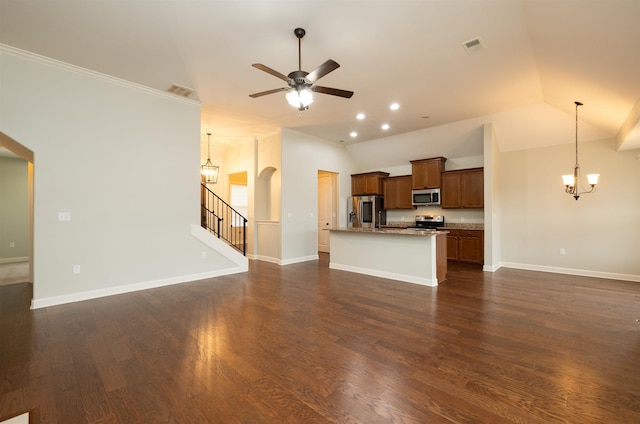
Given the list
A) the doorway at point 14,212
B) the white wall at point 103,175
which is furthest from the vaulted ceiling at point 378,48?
the doorway at point 14,212

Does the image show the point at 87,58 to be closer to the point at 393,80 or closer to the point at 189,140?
the point at 189,140

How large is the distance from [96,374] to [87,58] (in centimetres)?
391

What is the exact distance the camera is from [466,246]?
22.2 ft

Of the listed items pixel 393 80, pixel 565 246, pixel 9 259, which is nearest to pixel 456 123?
pixel 393 80

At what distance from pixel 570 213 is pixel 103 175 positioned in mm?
8733

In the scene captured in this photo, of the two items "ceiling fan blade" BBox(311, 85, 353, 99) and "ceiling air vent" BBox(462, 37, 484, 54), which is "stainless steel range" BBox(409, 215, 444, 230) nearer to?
"ceiling air vent" BBox(462, 37, 484, 54)

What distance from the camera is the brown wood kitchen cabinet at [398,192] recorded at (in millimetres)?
7907

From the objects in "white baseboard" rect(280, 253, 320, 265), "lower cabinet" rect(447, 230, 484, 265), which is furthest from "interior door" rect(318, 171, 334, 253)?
"lower cabinet" rect(447, 230, 484, 265)

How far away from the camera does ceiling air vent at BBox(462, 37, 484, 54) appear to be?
10.6ft

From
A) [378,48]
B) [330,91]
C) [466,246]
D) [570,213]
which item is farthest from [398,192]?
[330,91]

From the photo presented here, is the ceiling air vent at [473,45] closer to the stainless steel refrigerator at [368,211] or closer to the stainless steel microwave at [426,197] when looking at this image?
the stainless steel microwave at [426,197]

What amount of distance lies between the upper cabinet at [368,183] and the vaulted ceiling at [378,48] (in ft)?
10.2

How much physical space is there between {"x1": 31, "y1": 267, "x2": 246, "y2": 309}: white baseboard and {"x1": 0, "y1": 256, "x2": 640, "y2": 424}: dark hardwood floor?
190 millimetres

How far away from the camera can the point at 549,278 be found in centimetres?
535
